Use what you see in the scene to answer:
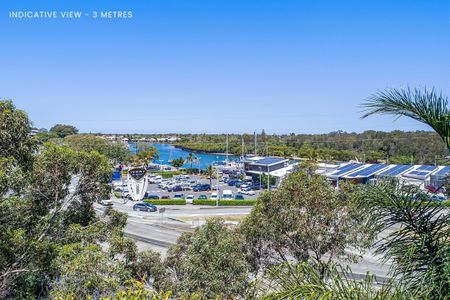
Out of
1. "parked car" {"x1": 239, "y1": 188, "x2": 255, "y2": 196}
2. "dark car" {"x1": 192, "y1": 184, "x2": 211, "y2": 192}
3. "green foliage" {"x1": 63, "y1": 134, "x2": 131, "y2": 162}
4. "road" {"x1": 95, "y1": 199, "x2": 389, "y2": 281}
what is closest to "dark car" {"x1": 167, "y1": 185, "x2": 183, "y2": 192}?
"dark car" {"x1": 192, "y1": 184, "x2": 211, "y2": 192}

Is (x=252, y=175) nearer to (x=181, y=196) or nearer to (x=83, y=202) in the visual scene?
(x=181, y=196)

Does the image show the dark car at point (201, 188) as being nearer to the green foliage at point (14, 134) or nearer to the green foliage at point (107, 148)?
the green foliage at point (107, 148)

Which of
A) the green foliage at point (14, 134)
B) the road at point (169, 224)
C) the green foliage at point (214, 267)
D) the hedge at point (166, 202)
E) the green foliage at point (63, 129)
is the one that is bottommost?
the road at point (169, 224)

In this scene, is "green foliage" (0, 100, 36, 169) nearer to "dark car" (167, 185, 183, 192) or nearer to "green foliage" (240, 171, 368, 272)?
"green foliage" (240, 171, 368, 272)

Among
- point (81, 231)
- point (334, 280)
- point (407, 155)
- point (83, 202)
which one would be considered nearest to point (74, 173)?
point (83, 202)

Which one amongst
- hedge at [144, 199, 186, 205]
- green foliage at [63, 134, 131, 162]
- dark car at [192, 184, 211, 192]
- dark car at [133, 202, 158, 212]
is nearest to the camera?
dark car at [133, 202, 158, 212]

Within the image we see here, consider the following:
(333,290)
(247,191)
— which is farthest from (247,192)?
(333,290)

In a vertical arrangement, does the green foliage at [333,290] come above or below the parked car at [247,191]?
above

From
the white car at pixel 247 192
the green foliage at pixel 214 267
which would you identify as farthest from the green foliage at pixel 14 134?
the white car at pixel 247 192

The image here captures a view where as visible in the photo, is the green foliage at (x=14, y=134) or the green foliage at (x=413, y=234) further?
the green foliage at (x=14, y=134)

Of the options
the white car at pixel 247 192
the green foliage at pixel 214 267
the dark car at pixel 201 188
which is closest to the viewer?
the green foliage at pixel 214 267

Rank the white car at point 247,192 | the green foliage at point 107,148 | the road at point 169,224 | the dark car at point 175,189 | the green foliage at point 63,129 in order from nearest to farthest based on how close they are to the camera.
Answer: the road at point 169,224, the white car at point 247,192, the dark car at point 175,189, the green foliage at point 107,148, the green foliage at point 63,129
